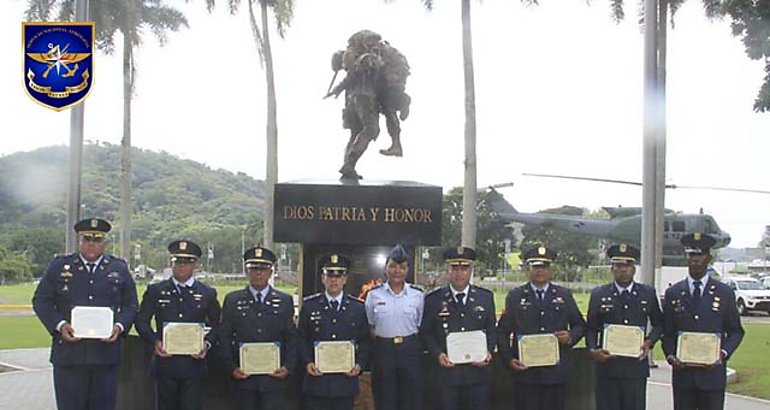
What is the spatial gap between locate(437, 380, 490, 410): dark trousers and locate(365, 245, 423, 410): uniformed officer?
30cm

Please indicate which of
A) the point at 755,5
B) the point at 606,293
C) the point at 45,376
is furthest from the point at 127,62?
the point at 606,293

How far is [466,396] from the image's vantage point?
20.5ft

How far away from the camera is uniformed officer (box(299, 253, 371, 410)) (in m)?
6.10

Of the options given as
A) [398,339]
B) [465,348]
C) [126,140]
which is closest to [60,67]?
[398,339]

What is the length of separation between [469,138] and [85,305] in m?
14.9

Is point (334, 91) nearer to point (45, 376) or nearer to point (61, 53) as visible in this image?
point (61, 53)

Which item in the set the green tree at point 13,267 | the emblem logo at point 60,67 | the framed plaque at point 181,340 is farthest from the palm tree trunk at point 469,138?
the green tree at point 13,267

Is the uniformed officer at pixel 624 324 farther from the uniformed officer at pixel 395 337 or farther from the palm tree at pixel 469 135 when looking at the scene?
the palm tree at pixel 469 135

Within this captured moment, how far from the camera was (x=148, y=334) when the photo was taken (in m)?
6.30

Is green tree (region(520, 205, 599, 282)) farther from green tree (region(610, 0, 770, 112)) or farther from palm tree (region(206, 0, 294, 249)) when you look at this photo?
green tree (region(610, 0, 770, 112))

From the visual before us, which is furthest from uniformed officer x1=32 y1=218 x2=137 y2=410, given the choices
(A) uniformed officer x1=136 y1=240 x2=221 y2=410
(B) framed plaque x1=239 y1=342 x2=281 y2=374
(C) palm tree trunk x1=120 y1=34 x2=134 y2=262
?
(C) palm tree trunk x1=120 y1=34 x2=134 y2=262

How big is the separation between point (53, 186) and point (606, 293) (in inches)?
3666

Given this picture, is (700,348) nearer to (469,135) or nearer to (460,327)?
(460,327)

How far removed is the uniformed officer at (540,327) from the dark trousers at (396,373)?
665mm
